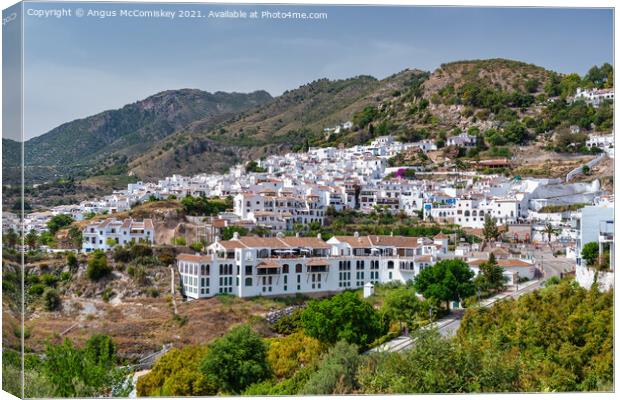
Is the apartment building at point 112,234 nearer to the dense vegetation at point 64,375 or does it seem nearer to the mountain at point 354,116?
the dense vegetation at point 64,375

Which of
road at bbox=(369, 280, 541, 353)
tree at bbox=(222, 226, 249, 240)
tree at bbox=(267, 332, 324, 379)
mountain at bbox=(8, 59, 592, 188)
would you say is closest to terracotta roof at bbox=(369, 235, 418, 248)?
road at bbox=(369, 280, 541, 353)

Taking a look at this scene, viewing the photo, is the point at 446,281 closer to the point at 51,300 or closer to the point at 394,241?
the point at 394,241

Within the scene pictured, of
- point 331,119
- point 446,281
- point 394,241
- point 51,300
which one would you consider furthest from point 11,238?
point 331,119

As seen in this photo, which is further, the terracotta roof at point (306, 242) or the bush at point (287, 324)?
the terracotta roof at point (306, 242)

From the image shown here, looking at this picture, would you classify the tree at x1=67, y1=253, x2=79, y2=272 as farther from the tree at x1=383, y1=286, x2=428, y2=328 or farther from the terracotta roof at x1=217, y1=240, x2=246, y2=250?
the tree at x1=383, y1=286, x2=428, y2=328

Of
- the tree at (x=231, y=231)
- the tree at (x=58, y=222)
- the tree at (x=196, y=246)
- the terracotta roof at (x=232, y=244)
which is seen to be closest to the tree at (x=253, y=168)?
the tree at (x=231, y=231)

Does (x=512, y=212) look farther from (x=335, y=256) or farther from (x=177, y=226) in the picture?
(x=177, y=226)

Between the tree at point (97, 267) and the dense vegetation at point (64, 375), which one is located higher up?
the tree at point (97, 267)

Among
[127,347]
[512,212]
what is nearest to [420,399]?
[127,347]
